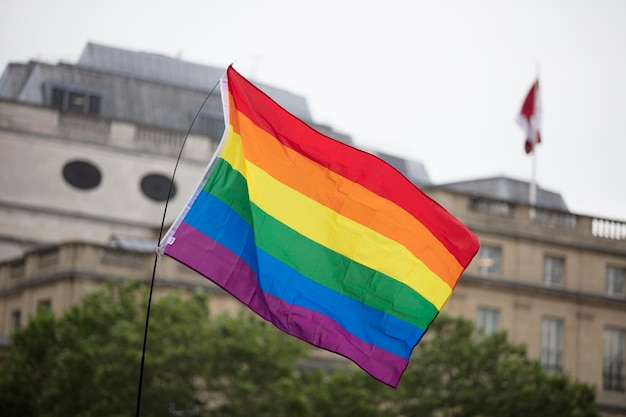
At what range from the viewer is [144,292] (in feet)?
175

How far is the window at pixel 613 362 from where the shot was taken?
70438 millimetres

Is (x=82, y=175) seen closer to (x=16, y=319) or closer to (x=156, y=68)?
(x=16, y=319)

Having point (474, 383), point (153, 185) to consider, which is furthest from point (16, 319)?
point (474, 383)

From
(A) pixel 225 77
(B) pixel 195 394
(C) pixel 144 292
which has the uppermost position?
(C) pixel 144 292

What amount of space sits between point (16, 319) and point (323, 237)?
151 ft

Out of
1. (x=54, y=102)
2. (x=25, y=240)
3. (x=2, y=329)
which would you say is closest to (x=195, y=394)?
(x=2, y=329)

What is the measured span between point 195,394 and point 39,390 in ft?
17.4

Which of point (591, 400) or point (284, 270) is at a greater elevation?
point (591, 400)

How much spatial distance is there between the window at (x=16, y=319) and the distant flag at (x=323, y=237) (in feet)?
149

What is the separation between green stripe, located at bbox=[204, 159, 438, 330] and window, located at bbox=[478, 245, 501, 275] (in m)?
50.6

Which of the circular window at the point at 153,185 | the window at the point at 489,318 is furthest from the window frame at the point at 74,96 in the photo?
the window at the point at 489,318

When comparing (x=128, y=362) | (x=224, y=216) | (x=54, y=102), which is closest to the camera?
(x=224, y=216)

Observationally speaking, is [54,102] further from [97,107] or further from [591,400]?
[591,400]

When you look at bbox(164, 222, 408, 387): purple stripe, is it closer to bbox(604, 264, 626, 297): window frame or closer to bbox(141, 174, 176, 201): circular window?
bbox(604, 264, 626, 297): window frame
